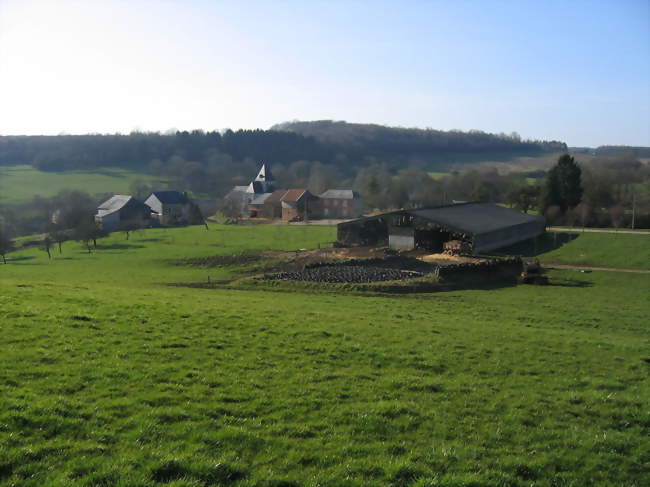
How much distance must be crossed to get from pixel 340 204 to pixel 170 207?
3300 centimetres

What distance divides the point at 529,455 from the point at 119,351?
9.24 m

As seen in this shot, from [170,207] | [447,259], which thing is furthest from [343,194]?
[447,259]

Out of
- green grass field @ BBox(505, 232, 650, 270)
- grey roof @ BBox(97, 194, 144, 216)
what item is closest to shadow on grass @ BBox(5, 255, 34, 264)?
grey roof @ BBox(97, 194, 144, 216)

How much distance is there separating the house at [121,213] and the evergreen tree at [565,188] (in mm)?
63786

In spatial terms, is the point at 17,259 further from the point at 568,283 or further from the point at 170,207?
the point at 568,283

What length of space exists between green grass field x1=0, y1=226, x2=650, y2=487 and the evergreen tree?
5893 centimetres

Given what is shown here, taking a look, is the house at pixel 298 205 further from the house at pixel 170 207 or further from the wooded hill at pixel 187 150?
the wooded hill at pixel 187 150

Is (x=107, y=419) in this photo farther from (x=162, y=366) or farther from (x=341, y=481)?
(x=341, y=481)

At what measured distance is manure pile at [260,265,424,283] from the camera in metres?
35.2

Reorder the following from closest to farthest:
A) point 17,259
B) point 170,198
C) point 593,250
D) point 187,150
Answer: point 593,250, point 17,259, point 170,198, point 187,150

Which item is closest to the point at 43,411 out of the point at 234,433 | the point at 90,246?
the point at 234,433

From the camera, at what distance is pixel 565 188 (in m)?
74.1

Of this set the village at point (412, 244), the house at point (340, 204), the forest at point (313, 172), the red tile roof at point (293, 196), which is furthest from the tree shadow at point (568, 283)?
the red tile roof at point (293, 196)

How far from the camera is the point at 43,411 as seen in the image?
820 cm
